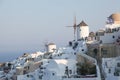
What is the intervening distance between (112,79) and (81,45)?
36.4 ft

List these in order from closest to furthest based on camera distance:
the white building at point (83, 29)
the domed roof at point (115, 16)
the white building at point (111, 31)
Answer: the white building at point (111, 31) < the domed roof at point (115, 16) < the white building at point (83, 29)

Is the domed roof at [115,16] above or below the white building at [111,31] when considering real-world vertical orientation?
above

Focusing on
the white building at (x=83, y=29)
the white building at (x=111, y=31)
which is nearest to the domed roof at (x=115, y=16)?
the white building at (x=111, y=31)

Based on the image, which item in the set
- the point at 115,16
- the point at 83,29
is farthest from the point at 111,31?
the point at 83,29

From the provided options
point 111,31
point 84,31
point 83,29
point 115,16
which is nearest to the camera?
point 111,31

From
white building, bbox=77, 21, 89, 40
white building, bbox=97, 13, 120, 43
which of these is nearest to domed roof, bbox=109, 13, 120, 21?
white building, bbox=97, 13, 120, 43

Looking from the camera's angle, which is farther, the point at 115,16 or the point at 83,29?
the point at 83,29

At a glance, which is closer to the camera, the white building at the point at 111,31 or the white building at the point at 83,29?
the white building at the point at 111,31

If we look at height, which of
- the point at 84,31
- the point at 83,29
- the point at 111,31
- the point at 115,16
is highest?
the point at 115,16

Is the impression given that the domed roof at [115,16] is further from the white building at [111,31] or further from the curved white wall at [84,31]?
the curved white wall at [84,31]

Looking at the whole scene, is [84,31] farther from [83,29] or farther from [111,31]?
[111,31]

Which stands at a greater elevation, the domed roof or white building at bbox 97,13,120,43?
the domed roof

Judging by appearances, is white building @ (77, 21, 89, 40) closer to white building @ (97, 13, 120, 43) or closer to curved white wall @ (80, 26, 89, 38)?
curved white wall @ (80, 26, 89, 38)

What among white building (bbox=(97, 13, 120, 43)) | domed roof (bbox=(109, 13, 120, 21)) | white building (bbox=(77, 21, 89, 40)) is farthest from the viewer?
white building (bbox=(77, 21, 89, 40))
